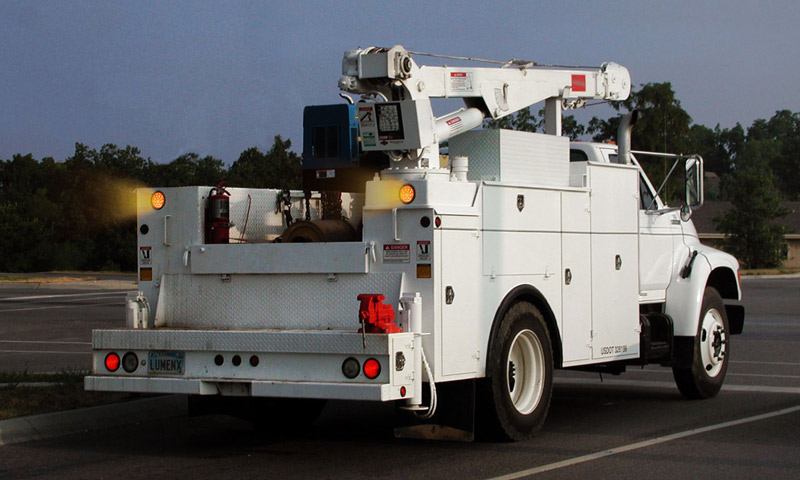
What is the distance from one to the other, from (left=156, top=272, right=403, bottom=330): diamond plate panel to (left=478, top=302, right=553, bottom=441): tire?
1.12 m

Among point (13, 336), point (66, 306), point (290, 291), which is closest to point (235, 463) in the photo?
point (290, 291)

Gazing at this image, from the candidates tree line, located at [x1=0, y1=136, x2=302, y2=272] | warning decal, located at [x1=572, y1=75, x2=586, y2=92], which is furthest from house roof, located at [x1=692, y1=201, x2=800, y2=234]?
warning decal, located at [x1=572, y1=75, x2=586, y2=92]

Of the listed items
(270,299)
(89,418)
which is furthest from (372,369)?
(89,418)

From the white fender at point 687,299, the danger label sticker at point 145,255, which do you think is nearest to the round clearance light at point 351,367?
the danger label sticker at point 145,255

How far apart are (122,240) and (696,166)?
43096mm

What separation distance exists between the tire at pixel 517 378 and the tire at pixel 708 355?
9.46 ft

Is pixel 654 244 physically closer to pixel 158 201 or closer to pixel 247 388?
pixel 247 388

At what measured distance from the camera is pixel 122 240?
51.2m

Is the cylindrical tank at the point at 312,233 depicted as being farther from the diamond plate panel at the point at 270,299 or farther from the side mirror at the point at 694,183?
the side mirror at the point at 694,183

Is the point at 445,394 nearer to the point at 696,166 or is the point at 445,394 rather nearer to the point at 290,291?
the point at 290,291

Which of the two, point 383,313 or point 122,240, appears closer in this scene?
point 383,313

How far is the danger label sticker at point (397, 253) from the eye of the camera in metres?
7.86

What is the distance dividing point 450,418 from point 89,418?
3.61 metres

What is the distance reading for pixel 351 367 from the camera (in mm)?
7555
